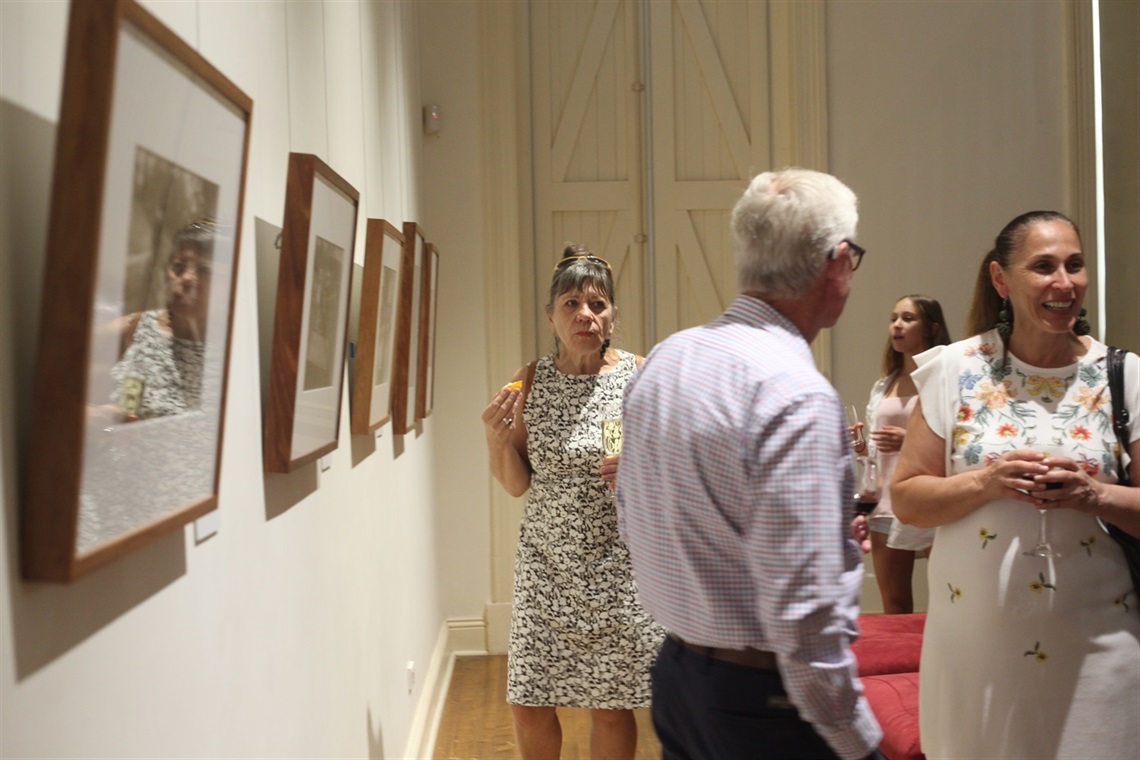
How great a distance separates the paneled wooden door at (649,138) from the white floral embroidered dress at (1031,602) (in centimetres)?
435

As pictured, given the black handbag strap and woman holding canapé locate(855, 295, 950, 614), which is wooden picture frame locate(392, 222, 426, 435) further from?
woman holding canapé locate(855, 295, 950, 614)

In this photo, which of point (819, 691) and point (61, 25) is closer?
point (61, 25)

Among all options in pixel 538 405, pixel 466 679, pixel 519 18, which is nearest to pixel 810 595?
pixel 538 405

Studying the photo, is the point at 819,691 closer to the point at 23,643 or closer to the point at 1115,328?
the point at 23,643

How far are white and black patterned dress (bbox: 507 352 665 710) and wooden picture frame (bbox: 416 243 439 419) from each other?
125 cm

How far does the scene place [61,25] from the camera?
1271 mm

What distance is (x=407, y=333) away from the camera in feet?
14.1

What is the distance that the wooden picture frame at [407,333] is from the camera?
4.22m

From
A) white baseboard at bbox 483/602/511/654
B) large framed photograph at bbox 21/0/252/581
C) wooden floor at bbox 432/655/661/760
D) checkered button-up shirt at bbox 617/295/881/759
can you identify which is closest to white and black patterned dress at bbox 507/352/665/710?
wooden floor at bbox 432/655/661/760

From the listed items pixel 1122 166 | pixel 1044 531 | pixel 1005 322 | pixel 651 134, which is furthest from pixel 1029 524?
pixel 651 134

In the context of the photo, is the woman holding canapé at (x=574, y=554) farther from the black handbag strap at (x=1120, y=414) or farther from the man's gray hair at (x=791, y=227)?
the man's gray hair at (x=791, y=227)

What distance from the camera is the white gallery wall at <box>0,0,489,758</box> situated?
1.16 metres

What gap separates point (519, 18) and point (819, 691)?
605 cm

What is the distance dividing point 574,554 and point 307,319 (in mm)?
1726
